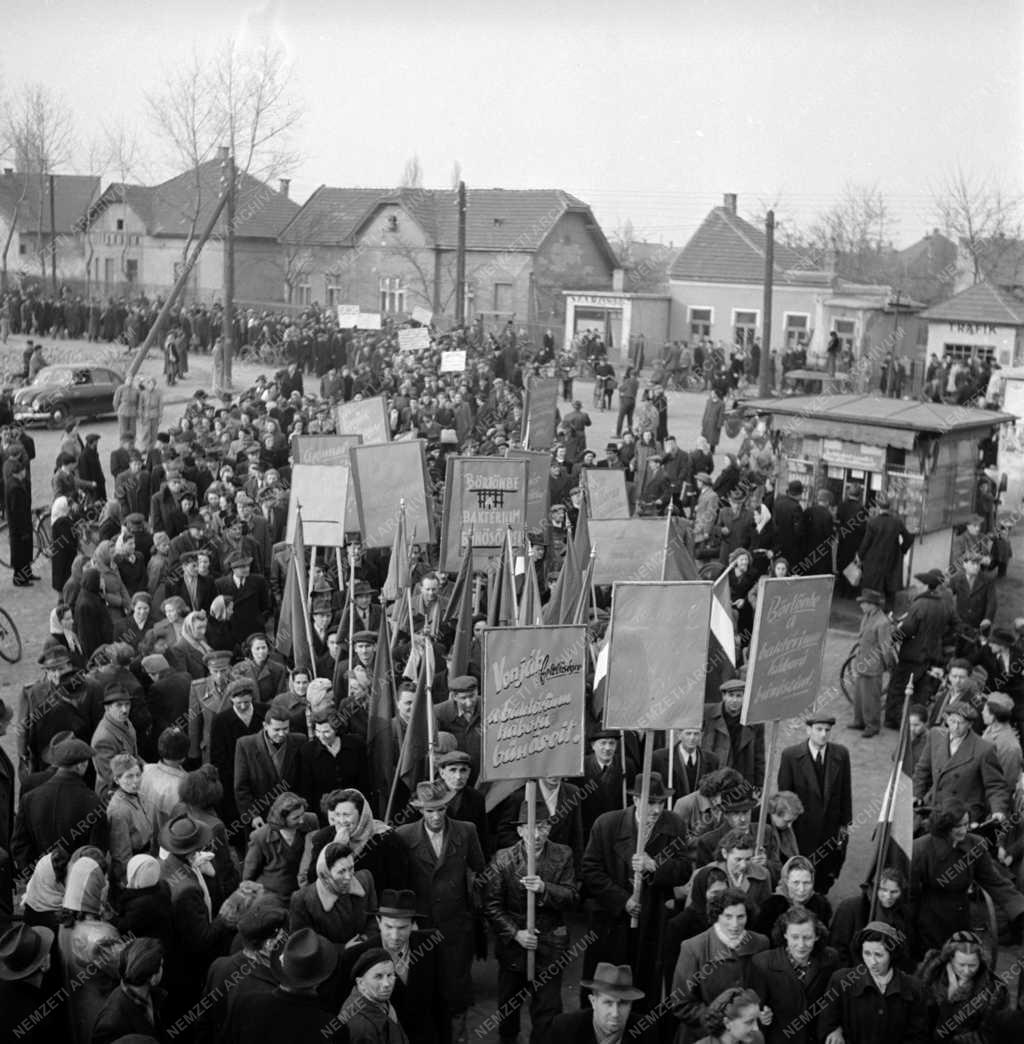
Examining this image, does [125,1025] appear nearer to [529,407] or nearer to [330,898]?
[330,898]

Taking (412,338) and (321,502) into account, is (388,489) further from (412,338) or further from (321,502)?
(412,338)

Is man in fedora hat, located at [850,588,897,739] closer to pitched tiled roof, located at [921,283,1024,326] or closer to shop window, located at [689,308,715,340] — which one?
pitched tiled roof, located at [921,283,1024,326]

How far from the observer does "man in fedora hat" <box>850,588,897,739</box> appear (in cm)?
1321

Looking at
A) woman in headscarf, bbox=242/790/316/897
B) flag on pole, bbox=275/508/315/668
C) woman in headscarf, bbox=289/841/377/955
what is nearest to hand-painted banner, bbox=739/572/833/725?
woman in headscarf, bbox=242/790/316/897

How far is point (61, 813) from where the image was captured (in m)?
7.80

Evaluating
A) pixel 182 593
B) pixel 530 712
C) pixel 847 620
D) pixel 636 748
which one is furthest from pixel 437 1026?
pixel 847 620

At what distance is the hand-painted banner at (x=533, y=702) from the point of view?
783 centimetres

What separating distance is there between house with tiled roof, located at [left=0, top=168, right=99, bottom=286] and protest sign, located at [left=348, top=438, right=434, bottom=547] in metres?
61.2

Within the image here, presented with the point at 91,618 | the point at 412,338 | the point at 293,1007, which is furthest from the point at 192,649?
the point at 412,338

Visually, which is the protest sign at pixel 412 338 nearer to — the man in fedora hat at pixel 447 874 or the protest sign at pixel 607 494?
the protest sign at pixel 607 494

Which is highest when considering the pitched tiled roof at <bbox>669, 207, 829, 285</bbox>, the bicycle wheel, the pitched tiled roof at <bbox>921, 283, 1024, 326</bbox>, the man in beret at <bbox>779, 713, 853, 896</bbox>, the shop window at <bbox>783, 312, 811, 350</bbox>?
the pitched tiled roof at <bbox>669, 207, 829, 285</bbox>

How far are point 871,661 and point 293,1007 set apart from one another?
856cm

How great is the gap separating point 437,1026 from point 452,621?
5522 millimetres

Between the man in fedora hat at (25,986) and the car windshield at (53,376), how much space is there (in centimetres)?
2649
